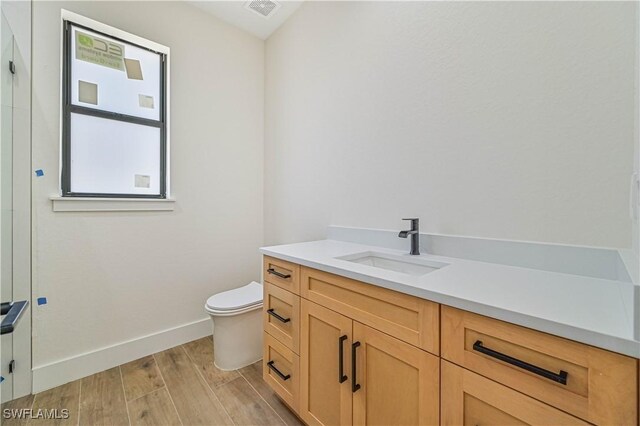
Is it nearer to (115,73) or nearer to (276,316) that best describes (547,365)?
(276,316)

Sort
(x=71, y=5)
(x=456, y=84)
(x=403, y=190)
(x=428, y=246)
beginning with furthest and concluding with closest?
1. (x=71, y=5)
2. (x=403, y=190)
3. (x=428, y=246)
4. (x=456, y=84)

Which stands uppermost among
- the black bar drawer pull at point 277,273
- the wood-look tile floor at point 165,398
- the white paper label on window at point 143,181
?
the white paper label on window at point 143,181

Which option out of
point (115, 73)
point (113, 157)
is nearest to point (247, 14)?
point (115, 73)

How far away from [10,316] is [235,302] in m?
1.09

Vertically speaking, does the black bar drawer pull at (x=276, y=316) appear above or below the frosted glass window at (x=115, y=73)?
below

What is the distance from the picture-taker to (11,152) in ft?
4.85

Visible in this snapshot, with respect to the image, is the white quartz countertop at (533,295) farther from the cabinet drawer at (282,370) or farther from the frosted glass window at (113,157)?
the frosted glass window at (113,157)

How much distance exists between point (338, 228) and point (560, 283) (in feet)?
3.93

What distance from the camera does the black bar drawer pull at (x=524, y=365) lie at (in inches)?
22.9

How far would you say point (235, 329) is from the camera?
1.85 meters

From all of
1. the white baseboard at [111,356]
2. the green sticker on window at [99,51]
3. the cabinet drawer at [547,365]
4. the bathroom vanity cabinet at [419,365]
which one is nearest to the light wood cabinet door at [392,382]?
the bathroom vanity cabinet at [419,365]

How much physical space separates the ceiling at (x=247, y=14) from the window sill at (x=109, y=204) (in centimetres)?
166

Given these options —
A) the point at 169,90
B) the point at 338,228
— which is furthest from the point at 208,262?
the point at 169,90

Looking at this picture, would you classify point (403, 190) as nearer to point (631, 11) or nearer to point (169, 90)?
point (631, 11)
